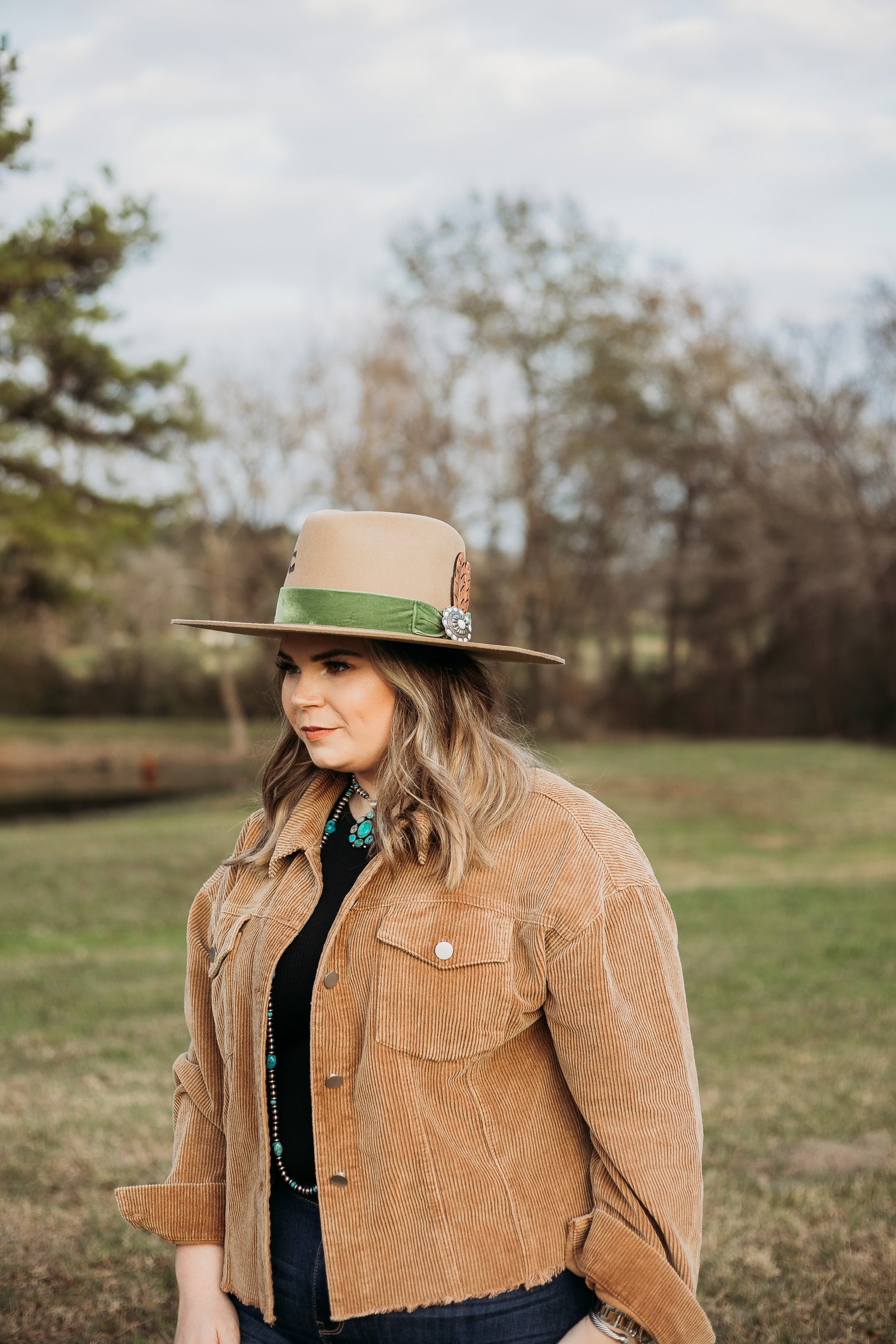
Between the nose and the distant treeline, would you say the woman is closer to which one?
the nose

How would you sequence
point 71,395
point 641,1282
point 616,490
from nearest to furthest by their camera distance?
1. point 641,1282
2. point 71,395
3. point 616,490

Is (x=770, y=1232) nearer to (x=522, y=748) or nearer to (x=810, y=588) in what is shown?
(x=522, y=748)

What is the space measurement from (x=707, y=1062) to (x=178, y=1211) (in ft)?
15.4

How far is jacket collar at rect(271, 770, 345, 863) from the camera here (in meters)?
1.85

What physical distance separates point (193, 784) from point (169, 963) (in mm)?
17691

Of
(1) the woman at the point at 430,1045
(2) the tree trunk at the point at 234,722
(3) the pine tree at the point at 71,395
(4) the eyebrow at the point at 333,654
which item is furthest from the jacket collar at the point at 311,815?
(2) the tree trunk at the point at 234,722

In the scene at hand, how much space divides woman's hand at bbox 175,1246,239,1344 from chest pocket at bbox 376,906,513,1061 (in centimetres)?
55

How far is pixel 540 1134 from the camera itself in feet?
5.49

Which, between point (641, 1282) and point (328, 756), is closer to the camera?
point (641, 1282)

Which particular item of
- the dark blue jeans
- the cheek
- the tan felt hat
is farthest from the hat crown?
the dark blue jeans

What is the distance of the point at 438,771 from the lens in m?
1.76

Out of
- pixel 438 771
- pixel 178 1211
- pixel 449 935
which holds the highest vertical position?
pixel 438 771

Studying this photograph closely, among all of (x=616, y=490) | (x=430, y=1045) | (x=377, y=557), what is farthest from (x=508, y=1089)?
(x=616, y=490)

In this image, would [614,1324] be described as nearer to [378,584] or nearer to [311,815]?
[311,815]
